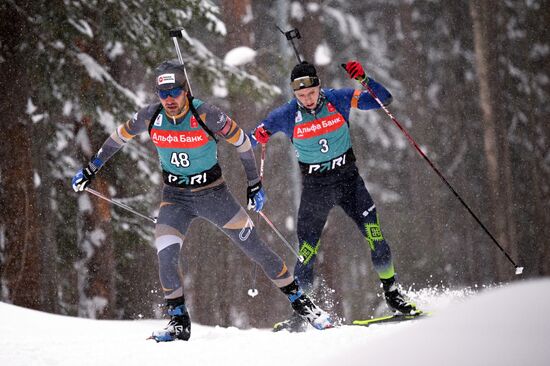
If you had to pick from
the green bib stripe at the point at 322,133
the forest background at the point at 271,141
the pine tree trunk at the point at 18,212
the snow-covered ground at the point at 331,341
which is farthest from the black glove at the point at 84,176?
the pine tree trunk at the point at 18,212

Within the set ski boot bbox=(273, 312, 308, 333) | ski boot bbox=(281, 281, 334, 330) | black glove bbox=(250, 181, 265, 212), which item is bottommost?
ski boot bbox=(273, 312, 308, 333)

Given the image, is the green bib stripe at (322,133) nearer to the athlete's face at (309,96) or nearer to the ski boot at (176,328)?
the athlete's face at (309,96)

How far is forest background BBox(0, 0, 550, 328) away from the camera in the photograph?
1022cm

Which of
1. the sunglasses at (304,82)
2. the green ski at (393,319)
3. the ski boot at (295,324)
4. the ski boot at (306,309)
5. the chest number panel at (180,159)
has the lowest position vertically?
the green ski at (393,319)

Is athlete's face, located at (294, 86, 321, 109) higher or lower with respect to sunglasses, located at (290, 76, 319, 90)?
lower

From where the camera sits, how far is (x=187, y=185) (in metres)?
6.42

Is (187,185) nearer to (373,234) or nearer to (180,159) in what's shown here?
(180,159)

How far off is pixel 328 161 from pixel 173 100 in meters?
1.73

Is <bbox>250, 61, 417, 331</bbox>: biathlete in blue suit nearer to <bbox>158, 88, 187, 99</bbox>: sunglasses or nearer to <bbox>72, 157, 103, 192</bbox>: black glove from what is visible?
<bbox>158, 88, 187, 99</bbox>: sunglasses

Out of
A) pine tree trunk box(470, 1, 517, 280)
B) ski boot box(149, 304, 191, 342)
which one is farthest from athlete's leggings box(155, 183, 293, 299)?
pine tree trunk box(470, 1, 517, 280)

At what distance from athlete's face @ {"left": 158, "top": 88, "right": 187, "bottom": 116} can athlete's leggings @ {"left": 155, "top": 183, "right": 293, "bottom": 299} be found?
74 centimetres

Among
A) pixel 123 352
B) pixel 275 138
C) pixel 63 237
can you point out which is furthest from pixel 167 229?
pixel 275 138

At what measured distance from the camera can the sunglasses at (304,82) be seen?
690cm

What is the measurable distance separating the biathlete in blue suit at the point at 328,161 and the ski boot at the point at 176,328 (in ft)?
3.87
